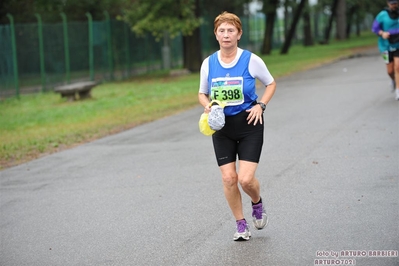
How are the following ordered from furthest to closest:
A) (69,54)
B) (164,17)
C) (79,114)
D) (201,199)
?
(164,17) → (69,54) → (79,114) → (201,199)

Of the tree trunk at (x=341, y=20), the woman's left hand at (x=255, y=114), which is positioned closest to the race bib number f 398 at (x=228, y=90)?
the woman's left hand at (x=255, y=114)

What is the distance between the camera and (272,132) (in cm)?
1302

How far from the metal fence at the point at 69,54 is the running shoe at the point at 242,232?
18.8 meters

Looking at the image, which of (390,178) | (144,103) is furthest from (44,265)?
(144,103)

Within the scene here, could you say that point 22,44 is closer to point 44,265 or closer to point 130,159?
point 130,159

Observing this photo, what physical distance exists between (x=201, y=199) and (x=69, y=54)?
65.9 feet

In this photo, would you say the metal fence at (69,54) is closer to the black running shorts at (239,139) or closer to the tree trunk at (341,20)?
the black running shorts at (239,139)

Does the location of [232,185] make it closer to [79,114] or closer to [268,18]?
[79,114]

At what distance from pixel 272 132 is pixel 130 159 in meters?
2.58

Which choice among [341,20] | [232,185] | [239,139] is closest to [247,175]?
[232,185]

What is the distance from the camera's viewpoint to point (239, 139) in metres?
6.70

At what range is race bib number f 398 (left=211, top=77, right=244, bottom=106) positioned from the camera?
6.50m

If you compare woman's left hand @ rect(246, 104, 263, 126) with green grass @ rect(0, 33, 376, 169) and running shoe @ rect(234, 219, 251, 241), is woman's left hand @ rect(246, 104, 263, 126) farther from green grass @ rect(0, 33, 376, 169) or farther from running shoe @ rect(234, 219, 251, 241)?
green grass @ rect(0, 33, 376, 169)

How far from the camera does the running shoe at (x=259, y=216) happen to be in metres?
6.88
